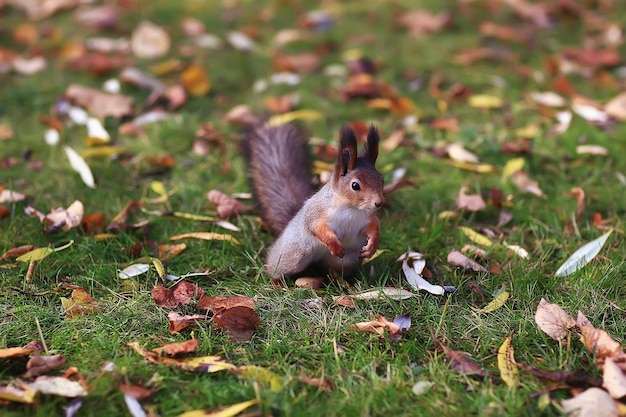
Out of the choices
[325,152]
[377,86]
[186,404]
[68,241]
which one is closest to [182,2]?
[377,86]

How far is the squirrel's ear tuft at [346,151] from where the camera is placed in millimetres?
2152

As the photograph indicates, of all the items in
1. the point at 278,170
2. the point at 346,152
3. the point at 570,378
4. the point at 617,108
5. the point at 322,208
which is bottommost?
the point at 617,108

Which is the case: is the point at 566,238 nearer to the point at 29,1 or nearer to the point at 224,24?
the point at 224,24

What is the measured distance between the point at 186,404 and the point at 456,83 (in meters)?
2.97

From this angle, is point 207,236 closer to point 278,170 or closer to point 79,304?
point 278,170

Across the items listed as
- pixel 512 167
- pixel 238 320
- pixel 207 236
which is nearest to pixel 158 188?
pixel 207 236

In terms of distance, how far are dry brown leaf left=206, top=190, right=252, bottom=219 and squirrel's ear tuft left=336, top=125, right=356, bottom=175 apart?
0.77 metres

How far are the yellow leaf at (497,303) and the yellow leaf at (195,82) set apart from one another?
234 cm

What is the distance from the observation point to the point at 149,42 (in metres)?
4.53

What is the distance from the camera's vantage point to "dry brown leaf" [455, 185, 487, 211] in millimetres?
2898

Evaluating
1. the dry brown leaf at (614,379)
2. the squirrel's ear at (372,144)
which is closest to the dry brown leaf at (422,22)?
the squirrel's ear at (372,144)

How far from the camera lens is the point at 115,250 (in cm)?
260

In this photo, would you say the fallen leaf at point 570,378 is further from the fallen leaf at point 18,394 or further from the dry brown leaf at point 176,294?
the fallen leaf at point 18,394

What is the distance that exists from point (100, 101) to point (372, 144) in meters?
2.12
